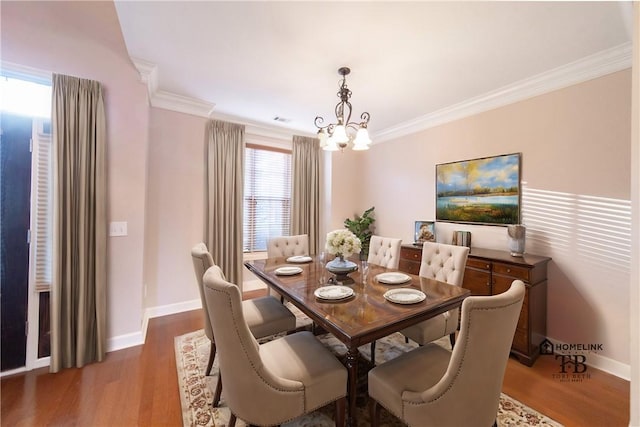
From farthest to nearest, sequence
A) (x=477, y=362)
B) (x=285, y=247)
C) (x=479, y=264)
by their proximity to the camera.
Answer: (x=285, y=247) < (x=479, y=264) < (x=477, y=362)

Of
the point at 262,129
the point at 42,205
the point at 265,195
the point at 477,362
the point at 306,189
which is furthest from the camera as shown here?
the point at 306,189

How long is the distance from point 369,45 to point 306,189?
8.69 feet

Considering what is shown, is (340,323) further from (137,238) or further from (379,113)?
(379,113)

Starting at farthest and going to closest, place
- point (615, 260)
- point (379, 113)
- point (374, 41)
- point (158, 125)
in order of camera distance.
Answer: point (379, 113), point (158, 125), point (615, 260), point (374, 41)

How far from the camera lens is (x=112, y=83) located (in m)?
2.39

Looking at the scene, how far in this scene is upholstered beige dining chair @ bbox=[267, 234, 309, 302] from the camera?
315 centimetres

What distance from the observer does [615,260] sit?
218 centimetres

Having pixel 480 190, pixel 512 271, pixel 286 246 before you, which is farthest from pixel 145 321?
pixel 480 190

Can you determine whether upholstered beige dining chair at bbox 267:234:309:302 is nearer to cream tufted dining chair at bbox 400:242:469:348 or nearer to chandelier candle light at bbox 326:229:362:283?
chandelier candle light at bbox 326:229:362:283

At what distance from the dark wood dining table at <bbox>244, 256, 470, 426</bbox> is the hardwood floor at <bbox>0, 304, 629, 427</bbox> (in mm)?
1048

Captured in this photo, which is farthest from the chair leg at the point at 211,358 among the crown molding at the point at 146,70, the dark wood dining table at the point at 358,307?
the crown molding at the point at 146,70

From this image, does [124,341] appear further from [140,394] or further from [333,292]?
[333,292]

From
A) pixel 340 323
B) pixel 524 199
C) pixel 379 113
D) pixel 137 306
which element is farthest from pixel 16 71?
pixel 524 199

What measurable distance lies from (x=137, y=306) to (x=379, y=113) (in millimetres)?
3712
